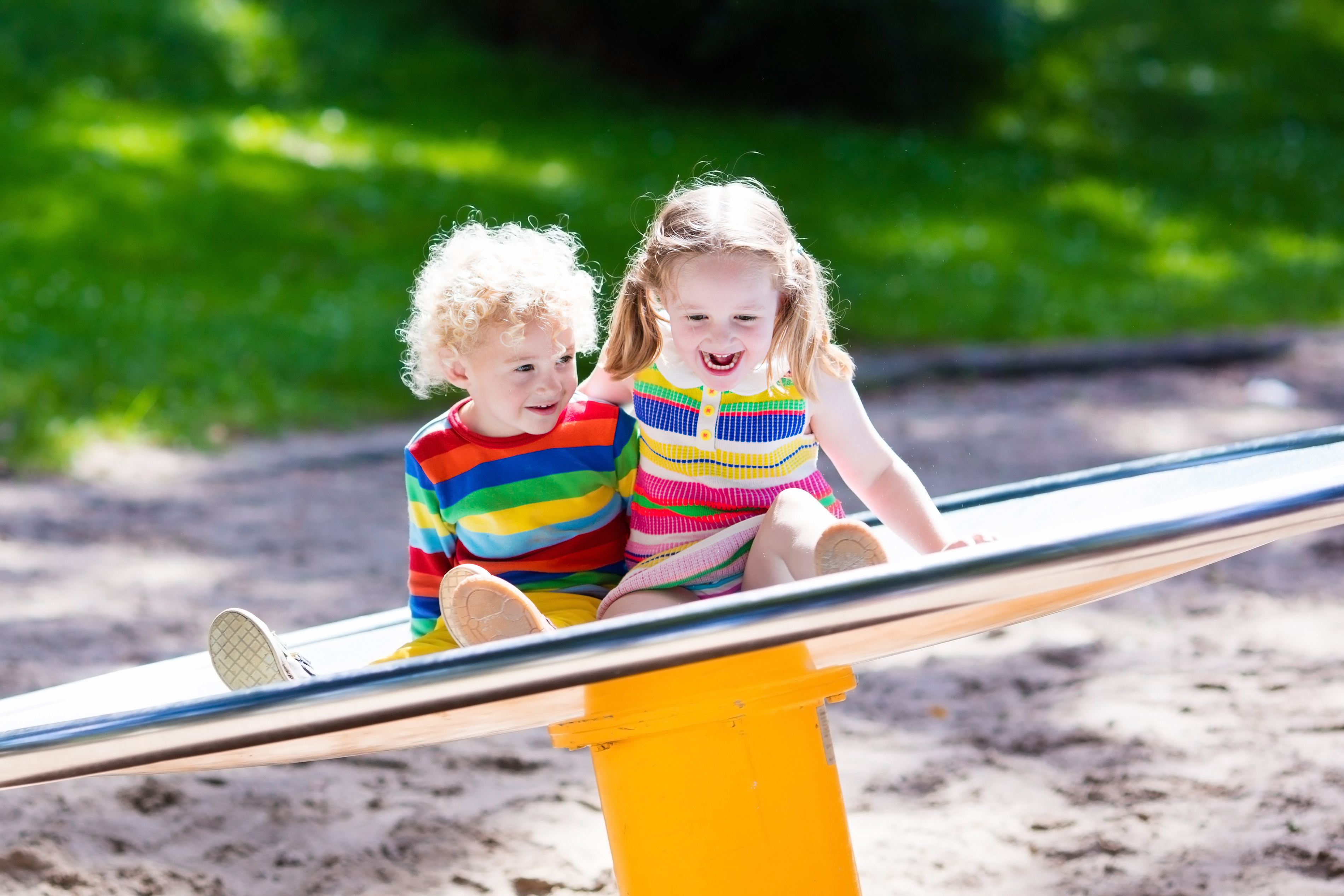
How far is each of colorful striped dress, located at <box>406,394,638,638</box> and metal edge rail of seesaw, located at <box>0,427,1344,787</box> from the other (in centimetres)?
64

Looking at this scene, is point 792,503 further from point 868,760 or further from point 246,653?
point 868,760

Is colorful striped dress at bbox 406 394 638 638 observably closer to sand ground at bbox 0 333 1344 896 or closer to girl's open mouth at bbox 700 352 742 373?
girl's open mouth at bbox 700 352 742 373

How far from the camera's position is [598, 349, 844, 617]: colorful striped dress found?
197cm

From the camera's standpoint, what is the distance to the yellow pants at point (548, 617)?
1.95 metres

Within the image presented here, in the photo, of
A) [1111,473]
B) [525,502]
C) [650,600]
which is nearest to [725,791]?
[650,600]

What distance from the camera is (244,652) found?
1.75 meters

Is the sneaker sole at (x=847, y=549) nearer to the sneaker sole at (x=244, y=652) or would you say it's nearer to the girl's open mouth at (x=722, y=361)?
the girl's open mouth at (x=722, y=361)

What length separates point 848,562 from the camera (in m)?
1.68

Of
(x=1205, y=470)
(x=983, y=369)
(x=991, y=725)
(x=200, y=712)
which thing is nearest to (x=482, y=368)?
(x=200, y=712)

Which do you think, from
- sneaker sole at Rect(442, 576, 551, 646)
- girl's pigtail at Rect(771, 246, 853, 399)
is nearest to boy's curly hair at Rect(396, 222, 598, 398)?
girl's pigtail at Rect(771, 246, 853, 399)

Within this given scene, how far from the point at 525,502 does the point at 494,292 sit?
0.29m

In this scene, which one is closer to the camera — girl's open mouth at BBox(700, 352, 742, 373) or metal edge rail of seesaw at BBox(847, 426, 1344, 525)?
girl's open mouth at BBox(700, 352, 742, 373)

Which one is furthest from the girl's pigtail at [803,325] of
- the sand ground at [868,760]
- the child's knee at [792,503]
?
the sand ground at [868,760]

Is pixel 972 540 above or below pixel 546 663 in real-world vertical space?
above
